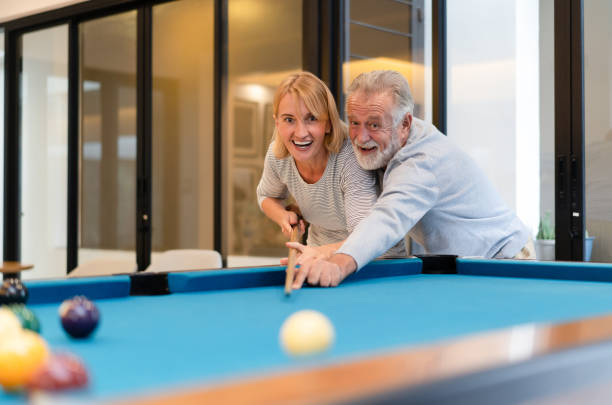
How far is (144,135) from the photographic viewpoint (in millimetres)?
5895

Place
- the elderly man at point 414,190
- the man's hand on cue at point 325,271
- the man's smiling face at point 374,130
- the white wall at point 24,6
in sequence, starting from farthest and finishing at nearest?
1. the white wall at point 24,6
2. the man's smiling face at point 374,130
3. the elderly man at point 414,190
4. the man's hand on cue at point 325,271

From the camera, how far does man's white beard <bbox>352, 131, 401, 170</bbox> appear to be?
259 cm

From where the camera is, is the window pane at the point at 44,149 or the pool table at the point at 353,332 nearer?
the pool table at the point at 353,332

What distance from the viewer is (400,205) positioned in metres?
2.34

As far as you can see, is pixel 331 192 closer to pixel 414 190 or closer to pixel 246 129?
pixel 414 190

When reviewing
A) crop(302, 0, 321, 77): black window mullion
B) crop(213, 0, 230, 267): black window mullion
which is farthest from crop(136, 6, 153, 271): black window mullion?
crop(302, 0, 321, 77): black window mullion

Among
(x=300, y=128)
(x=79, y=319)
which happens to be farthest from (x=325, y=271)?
(x=79, y=319)

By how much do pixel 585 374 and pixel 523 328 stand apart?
99mm

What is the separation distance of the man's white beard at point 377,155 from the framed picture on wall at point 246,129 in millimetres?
2729

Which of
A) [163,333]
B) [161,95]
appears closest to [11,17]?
[161,95]

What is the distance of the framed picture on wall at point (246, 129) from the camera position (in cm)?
530

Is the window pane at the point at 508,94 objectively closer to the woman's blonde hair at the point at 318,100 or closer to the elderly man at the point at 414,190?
the elderly man at the point at 414,190

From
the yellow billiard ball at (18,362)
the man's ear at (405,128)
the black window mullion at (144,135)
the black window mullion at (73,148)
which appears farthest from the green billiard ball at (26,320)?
the black window mullion at (73,148)

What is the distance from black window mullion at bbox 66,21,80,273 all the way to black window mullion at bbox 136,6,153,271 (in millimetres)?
797
